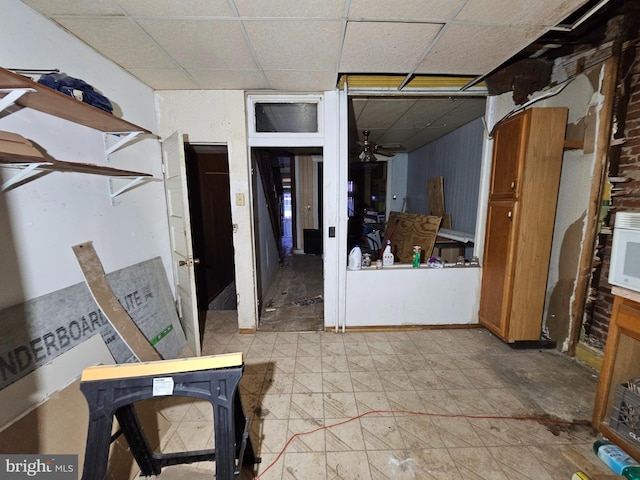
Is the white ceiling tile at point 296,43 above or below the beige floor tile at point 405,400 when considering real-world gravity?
above

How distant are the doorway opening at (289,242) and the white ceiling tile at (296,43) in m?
1.08

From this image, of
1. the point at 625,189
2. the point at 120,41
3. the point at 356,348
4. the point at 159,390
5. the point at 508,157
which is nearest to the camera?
the point at 159,390

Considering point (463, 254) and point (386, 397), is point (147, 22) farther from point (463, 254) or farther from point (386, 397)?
point (463, 254)

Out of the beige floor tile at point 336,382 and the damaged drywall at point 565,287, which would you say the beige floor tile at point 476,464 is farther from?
the damaged drywall at point 565,287

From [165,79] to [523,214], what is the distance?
3472 millimetres

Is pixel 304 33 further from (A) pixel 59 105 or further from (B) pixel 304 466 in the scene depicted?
(B) pixel 304 466

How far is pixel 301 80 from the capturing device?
2.25m

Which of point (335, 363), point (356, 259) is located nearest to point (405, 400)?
point (335, 363)

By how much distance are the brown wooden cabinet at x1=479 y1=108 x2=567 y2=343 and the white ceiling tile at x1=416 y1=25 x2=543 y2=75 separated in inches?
22.8

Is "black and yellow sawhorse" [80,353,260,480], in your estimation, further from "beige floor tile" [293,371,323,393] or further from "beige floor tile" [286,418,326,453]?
"beige floor tile" [293,371,323,393]

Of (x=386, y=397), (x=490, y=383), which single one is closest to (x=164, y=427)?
(x=386, y=397)

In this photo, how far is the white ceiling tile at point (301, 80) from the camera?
2.11m

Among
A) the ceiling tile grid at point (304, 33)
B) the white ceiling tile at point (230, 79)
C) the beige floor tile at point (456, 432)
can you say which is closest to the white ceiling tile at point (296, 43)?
the ceiling tile grid at point (304, 33)

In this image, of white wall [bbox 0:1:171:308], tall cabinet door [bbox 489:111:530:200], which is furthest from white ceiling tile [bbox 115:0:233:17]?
tall cabinet door [bbox 489:111:530:200]
